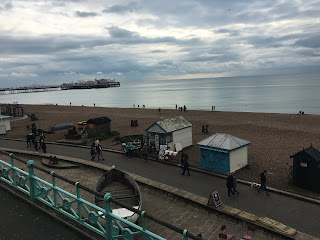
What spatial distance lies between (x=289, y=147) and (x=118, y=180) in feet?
55.5

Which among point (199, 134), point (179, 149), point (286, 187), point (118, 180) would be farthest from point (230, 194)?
point (199, 134)

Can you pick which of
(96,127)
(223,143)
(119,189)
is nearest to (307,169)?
(223,143)

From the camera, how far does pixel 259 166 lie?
58.2 feet

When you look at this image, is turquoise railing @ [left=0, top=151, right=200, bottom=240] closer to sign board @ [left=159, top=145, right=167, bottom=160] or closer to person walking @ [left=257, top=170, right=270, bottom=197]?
person walking @ [left=257, top=170, right=270, bottom=197]

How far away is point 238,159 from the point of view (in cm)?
1673

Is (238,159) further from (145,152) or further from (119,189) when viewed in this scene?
(119,189)

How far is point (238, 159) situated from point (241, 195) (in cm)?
398

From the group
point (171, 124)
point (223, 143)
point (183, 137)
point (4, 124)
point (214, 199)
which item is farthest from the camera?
point (4, 124)

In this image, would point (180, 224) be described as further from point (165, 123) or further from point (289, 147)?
point (289, 147)

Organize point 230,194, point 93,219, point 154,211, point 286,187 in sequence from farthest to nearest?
1. point 286,187
2. point 230,194
3. point 154,211
4. point 93,219

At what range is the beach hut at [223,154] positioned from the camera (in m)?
16.1

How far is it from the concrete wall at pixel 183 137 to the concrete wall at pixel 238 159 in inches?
222

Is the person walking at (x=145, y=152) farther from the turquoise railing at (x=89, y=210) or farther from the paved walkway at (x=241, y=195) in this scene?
the turquoise railing at (x=89, y=210)

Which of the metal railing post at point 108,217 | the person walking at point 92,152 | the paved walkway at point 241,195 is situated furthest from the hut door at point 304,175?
the person walking at point 92,152
